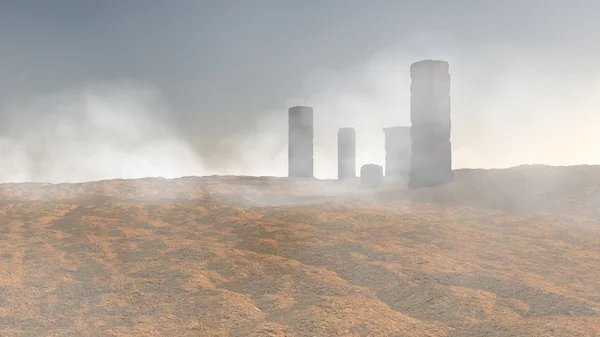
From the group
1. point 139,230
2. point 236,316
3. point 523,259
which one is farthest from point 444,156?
point 236,316

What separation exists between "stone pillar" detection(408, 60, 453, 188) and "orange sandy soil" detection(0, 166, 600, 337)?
10.2 feet

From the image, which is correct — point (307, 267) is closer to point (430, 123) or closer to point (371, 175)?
point (430, 123)

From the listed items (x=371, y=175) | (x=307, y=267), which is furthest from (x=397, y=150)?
(x=307, y=267)

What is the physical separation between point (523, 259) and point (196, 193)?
11904 millimetres

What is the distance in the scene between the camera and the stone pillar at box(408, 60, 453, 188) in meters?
17.9

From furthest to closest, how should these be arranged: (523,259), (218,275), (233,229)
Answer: (233,229) → (523,259) → (218,275)

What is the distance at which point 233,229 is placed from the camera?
449 inches

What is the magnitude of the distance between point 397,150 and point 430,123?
9.23m

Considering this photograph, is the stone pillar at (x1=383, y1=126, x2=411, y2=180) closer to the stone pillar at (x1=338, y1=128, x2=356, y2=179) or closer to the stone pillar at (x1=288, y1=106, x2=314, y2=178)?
the stone pillar at (x1=338, y1=128, x2=356, y2=179)

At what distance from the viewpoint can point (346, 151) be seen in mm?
28922

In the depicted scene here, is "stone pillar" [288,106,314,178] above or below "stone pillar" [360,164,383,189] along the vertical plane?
above

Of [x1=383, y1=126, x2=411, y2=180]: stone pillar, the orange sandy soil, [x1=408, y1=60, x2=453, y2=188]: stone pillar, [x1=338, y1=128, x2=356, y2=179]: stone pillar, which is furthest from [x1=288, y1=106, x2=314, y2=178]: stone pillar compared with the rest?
the orange sandy soil

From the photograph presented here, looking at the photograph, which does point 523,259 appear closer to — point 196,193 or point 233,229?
point 233,229

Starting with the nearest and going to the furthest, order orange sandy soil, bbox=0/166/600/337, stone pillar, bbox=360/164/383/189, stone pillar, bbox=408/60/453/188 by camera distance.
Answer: orange sandy soil, bbox=0/166/600/337 < stone pillar, bbox=408/60/453/188 < stone pillar, bbox=360/164/383/189
